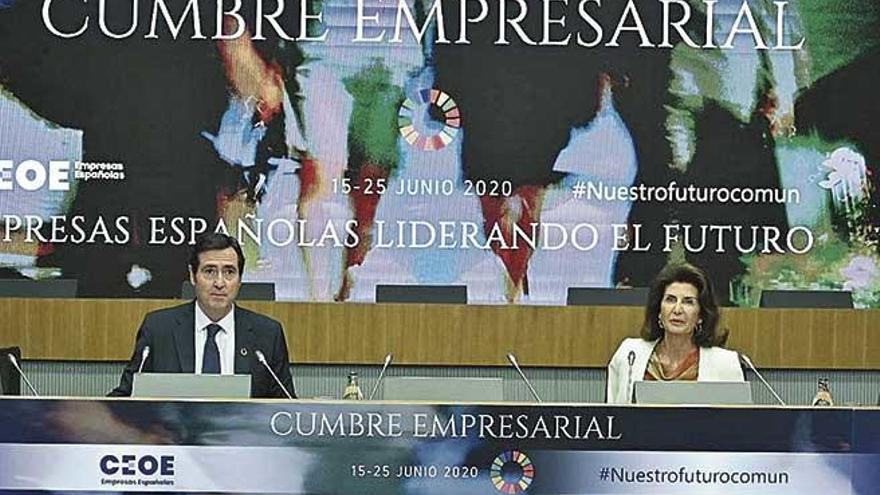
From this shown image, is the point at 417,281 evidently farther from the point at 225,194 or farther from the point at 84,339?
the point at 84,339

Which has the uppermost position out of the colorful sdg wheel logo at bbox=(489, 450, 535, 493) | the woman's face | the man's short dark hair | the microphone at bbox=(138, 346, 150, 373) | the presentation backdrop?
the presentation backdrop

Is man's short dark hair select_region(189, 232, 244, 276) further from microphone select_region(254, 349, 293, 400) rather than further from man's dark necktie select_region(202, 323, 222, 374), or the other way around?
microphone select_region(254, 349, 293, 400)

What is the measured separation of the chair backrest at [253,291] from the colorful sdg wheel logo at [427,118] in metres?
0.96

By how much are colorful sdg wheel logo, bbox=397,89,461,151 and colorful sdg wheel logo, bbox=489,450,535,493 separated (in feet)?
11.9

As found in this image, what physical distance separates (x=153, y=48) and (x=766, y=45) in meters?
2.92

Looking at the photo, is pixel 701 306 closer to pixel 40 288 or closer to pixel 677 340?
pixel 677 340

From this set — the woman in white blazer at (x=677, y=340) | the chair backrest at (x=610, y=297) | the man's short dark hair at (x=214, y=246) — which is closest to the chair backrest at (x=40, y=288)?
the man's short dark hair at (x=214, y=246)

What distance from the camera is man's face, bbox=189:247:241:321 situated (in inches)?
206

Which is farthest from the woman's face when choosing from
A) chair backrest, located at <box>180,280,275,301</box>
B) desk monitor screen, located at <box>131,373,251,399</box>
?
chair backrest, located at <box>180,280,275,301</box>

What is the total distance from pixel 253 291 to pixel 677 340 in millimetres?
2529

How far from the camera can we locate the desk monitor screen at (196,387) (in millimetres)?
4168

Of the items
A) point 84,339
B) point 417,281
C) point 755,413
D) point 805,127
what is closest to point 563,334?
point 417,281

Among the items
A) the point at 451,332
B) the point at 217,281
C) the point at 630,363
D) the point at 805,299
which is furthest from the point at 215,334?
the point at 805,299

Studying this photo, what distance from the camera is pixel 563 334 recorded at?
7.10 metres
